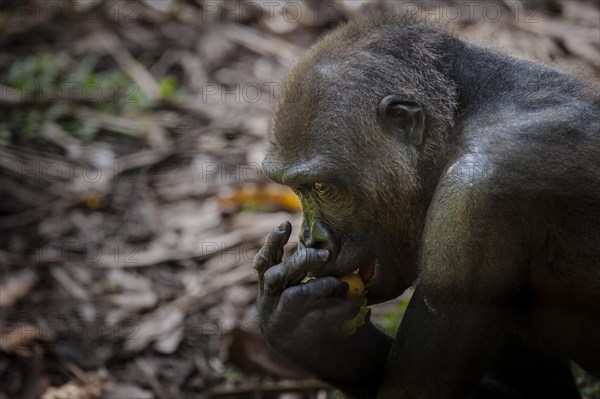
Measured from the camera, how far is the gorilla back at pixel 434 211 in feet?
16.0

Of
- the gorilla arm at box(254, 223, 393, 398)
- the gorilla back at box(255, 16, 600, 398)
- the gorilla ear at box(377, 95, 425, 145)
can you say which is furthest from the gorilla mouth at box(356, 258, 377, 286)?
the gorilla ear at box(377, 95, 425, 145)

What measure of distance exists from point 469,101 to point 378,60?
0.57 metres

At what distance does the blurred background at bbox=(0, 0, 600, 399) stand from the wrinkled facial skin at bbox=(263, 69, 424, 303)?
118cm

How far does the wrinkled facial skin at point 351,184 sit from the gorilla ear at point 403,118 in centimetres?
5

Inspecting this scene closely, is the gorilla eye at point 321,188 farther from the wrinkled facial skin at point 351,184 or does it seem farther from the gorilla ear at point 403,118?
the gorilla ear at point 403,118

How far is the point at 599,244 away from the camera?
16.1ft

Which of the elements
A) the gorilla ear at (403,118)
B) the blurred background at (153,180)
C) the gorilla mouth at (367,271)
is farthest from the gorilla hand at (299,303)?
the blurred background at (153,180)

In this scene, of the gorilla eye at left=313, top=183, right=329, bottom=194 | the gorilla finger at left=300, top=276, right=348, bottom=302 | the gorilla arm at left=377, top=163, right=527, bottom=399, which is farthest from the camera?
the gorilla eye at left=313, top=183, right=329, bottom=194

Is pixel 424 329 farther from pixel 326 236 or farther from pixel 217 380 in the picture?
pixel 217 380

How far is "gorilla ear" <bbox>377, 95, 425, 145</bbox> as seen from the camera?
5.33m

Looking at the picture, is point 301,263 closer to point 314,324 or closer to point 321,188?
point 314,324

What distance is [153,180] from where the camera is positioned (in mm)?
9820

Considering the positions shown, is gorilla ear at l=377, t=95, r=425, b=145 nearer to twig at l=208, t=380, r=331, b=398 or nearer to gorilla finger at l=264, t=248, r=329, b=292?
gorilla finger at l=264, t=248, r=329, b=292

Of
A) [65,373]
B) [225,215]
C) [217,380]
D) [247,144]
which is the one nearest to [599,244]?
[217,380]
